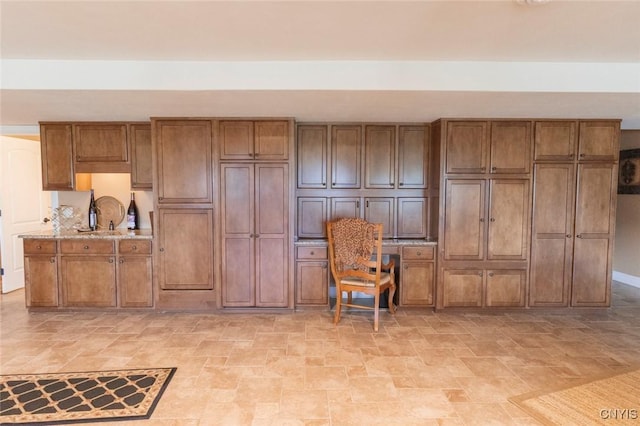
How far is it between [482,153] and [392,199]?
115 cm

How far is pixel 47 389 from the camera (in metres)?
2.44

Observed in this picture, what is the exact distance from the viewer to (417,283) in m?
4.00

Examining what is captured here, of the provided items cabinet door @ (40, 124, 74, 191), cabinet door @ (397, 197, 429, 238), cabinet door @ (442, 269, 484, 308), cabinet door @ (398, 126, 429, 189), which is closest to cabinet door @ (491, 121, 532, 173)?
cabinet door @ (398, 126, 429, 189)

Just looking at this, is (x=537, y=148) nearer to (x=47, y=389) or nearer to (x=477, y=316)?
(x=477, y=316)

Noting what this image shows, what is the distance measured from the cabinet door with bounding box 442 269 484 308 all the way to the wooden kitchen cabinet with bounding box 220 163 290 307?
1.86m

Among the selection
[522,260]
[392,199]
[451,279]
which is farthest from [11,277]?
[522,260]

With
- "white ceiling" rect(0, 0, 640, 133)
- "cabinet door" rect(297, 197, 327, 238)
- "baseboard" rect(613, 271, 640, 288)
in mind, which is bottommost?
"baseboard" rect(613, 271, 640, 288)

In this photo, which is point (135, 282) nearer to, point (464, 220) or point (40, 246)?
point (40, 246)

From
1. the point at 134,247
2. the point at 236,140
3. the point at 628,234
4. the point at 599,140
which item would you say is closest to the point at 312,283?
the point at 236,140

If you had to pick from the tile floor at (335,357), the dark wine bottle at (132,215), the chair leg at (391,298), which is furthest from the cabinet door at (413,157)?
the dark wine bottle at (132,215)

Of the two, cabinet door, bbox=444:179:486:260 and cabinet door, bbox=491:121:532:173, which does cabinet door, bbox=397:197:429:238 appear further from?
cabinet door, bbox=491:121:532:173

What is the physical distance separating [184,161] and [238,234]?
1.03 meters

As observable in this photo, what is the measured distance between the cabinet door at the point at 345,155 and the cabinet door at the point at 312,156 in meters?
0.11

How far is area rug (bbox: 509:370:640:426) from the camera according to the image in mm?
2125
